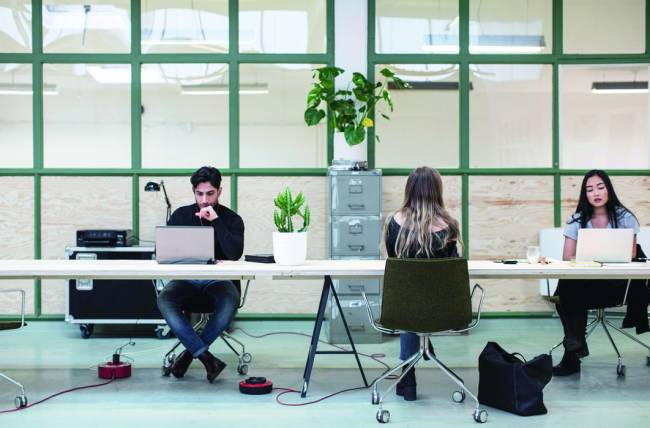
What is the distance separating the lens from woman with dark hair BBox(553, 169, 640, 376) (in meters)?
4.52

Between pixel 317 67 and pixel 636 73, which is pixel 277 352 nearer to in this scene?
pixel 317 67

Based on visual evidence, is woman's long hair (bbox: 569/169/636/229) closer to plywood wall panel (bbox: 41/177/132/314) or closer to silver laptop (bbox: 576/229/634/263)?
silver laptop (bbox: 576/229/634/263)

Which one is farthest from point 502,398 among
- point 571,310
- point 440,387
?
point 571,310

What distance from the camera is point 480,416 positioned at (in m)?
3.51

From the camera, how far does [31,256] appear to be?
6.52 metres

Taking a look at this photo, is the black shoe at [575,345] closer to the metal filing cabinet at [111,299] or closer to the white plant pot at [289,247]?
the white plant pot at [289,247]

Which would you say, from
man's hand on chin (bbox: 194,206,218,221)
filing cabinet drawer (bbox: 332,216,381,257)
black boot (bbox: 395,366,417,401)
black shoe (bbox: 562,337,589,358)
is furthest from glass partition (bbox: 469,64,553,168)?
black boot (bbox: 395,366,417,401)

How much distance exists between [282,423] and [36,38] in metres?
4.55

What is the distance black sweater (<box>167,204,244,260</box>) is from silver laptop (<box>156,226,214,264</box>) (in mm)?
473

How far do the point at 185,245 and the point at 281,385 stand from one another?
3.16ft

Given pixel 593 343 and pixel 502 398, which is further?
pixel 593 343

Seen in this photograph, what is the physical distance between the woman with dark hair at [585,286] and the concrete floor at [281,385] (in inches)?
→ 7.3

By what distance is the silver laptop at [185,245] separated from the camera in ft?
13.5

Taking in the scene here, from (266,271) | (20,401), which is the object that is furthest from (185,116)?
(20,401)
